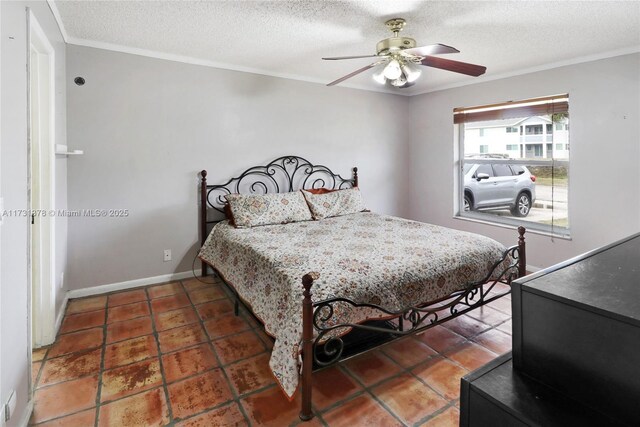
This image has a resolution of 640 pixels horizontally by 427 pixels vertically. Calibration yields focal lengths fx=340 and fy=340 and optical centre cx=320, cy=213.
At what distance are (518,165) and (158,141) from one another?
4069mm

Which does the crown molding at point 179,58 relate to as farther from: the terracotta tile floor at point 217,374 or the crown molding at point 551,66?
the terracotta tile floor at point 217,374

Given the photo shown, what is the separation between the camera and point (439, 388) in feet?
6.33

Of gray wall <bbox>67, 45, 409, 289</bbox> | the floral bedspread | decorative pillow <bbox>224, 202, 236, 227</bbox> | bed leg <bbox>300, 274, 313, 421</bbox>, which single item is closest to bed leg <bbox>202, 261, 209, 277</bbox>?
gray wall <bbox>67, 45, 409, 289</bbox>

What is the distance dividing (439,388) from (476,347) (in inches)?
22.8

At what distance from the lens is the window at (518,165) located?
12.1 ft

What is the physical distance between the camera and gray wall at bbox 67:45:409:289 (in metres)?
3.09

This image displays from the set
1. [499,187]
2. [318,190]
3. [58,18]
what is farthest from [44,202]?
[499,187]

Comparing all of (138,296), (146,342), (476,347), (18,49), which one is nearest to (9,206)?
(18,49)

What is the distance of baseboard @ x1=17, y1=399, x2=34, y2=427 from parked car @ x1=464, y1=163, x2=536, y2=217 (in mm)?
4741

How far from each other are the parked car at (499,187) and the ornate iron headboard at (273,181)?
1598 millimetres

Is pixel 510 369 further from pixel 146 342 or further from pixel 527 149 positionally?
pixel 527 149

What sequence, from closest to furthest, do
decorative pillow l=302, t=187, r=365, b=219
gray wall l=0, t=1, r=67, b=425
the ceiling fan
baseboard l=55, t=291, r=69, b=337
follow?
gray wall l=0, t=1, r=67, b=425
the ceiling fan
baseboard l=55, t=291, r=69, b=337
decorative pillow l=302, t=187, r=365, b=219

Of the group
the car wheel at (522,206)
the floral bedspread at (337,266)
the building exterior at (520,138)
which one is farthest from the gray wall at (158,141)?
the car wheel at (522,206)

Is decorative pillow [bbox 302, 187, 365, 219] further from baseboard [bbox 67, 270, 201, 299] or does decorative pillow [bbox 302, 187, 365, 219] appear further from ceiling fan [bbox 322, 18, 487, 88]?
ceiling fan [bbox 322, 18, 487, 88]
